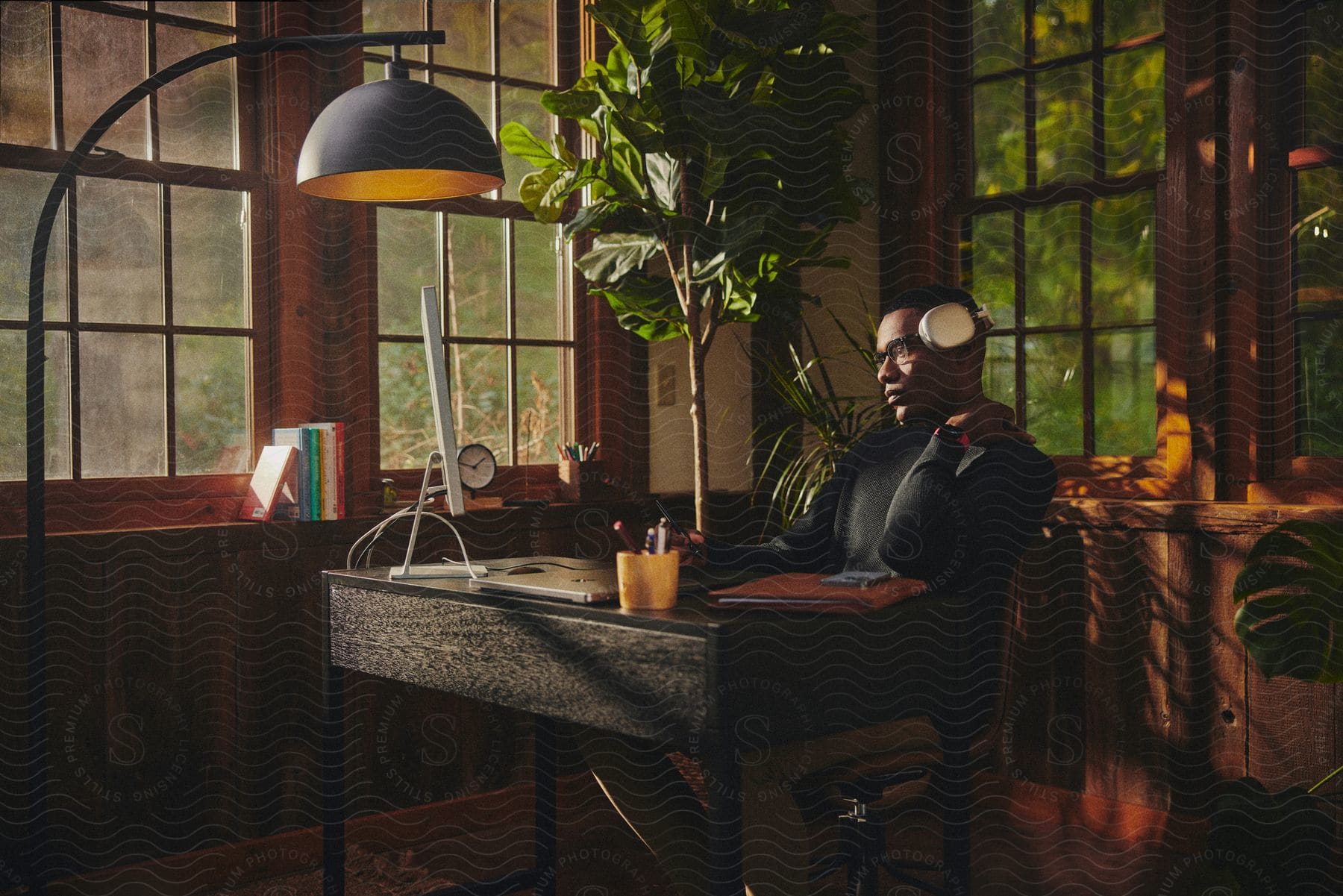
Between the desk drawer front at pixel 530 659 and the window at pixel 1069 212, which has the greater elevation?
the window at pixel 1069 212

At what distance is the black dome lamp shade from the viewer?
252 cm

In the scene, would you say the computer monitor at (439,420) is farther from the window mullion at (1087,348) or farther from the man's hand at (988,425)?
the window mullion at (1087,348)

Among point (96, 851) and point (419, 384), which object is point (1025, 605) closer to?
point (419, 384)

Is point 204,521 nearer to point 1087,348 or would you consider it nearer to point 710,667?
point 710,667

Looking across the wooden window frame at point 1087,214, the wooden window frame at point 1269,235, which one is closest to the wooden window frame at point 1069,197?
the wooden window frame at point 1087,214

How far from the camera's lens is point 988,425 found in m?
2.52

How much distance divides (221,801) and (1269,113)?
10.6 ft

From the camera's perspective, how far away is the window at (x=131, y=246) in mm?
3029

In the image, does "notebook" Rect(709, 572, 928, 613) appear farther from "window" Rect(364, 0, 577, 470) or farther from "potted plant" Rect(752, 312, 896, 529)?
"window" Rect(364, 0, 577, 470)

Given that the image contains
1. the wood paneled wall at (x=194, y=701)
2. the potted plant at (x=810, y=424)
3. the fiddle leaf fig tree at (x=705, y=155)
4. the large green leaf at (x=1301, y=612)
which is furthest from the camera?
the potted plant at (x=810, y=424)

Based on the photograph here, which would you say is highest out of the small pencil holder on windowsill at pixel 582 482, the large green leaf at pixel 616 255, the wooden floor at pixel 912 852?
the large green leaf at pixel 616 255

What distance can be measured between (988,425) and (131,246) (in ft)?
7.17

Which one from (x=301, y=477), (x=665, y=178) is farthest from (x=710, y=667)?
(x=665, y=178)

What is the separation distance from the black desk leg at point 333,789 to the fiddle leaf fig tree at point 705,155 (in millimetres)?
1205
